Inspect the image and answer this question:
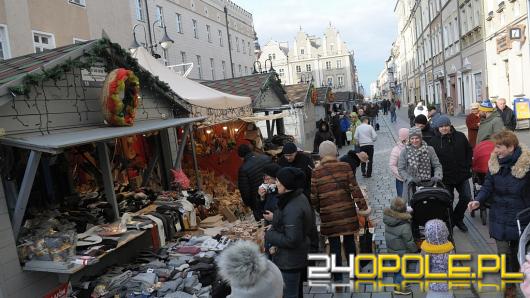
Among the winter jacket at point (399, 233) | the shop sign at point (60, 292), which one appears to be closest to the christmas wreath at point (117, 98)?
the shop sign at point (60, 292)

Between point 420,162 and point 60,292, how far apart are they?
5019mm

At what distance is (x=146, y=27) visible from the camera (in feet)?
83.6

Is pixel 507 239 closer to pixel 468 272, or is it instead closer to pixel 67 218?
pixel 468 272

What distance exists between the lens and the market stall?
4.80 m

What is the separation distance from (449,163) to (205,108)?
5.18 m

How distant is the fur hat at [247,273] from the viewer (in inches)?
116

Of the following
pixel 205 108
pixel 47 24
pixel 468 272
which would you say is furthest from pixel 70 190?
pixel 47 24

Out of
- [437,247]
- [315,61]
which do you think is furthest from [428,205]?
[315,61]

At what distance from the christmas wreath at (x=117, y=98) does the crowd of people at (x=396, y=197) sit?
77.4 inches

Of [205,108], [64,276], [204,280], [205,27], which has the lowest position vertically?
[204,280]

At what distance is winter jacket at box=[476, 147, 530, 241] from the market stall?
14.1 feet

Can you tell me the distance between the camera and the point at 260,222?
7.49 meters

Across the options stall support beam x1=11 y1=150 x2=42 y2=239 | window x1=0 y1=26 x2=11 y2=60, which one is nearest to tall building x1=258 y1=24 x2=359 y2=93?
window x1=0 y1=26 x2=11 y2=60

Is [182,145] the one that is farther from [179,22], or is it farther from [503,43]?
[179,22]
